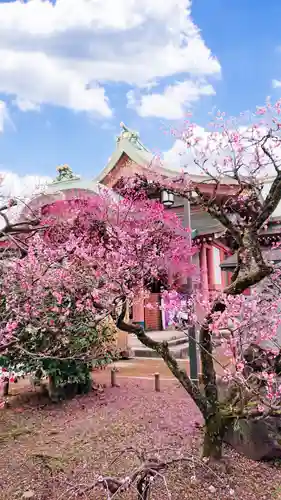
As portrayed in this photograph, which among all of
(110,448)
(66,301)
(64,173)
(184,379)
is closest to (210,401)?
(184,379)

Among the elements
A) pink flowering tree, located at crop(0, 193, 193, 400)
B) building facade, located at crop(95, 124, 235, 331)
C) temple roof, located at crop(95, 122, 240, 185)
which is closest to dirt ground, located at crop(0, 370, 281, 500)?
pink flowering tree, located at crop(0, 193, 193, 400)

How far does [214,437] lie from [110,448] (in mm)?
1413

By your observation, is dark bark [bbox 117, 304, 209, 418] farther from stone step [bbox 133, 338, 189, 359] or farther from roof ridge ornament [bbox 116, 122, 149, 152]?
roof ridge ornament [bbox 116, 122, 149, 152]

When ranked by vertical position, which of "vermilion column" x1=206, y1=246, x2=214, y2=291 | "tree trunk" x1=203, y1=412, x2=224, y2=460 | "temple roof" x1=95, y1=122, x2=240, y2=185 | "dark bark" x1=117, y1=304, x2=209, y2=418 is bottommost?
"tree trunk" x1=203, y1=412, x2=224, y2=460

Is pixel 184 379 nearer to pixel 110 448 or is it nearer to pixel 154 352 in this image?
pixel 110 448

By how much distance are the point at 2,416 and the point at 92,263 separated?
292 centimetres

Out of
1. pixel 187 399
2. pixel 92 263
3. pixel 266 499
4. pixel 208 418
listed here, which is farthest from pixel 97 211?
pixel 266 499

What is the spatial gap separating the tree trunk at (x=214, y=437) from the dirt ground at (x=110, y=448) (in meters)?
0.15

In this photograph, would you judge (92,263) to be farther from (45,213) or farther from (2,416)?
(45,213)

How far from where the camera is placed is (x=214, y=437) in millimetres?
4113

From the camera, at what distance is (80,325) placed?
258 inches

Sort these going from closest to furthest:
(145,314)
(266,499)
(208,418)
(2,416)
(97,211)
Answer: (266,499) → (208,418) → (2,416) → (97,211) → (145,314)

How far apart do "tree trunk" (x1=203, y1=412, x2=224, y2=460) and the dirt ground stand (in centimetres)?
15

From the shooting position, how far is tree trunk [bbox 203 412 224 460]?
4082 millimetres
